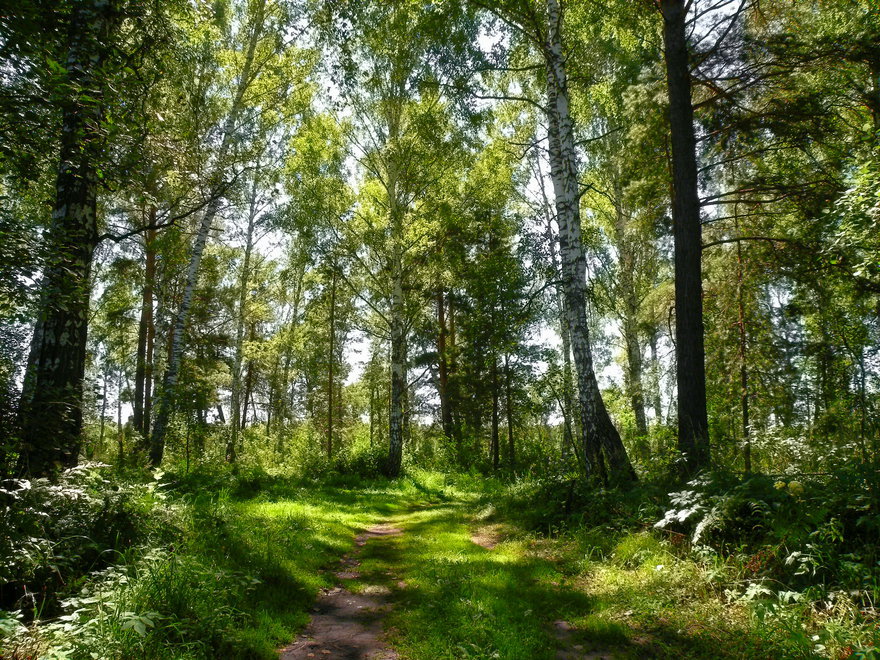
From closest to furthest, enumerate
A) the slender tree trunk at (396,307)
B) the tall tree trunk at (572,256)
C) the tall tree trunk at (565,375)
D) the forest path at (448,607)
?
the forest path at (448,607)
the tall tree trunk at (572,256)
the tall tree trunk at (565,375)
the slender tree trunk at (396,307)

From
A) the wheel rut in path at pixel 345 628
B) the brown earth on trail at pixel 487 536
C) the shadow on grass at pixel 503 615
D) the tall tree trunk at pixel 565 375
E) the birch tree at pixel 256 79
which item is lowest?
the brown earth on trail at pixel 487 536

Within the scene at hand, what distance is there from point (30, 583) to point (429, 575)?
149 inches

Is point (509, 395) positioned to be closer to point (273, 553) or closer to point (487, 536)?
point (487, 536)

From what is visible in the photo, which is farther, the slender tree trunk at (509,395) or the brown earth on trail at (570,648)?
the slender tree trunk at (509,395)

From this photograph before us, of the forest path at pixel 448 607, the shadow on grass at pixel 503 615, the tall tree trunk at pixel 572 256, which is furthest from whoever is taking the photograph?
the tall tree trunk at pixel 572 256

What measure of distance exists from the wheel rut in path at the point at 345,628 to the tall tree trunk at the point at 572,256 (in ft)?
14.5

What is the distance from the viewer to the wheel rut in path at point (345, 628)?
383 cm

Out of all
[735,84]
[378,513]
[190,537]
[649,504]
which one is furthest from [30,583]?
[735,84]

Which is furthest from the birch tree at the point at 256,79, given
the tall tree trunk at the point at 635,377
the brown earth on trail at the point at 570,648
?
the tall tree trunk at the point at 635,377

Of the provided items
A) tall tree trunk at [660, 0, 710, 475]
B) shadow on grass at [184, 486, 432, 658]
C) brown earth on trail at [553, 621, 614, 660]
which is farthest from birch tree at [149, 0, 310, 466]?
brown earth on trail at [553, 621, 614, 660]

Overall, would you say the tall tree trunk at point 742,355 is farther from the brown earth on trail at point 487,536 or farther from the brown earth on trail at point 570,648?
the brown earth on trail at point 570,648

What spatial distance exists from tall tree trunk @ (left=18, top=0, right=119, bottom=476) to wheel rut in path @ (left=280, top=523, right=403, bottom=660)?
113 inches

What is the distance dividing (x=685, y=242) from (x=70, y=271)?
8.03 m

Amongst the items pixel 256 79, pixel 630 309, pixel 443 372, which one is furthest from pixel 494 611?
pixel 443 372
